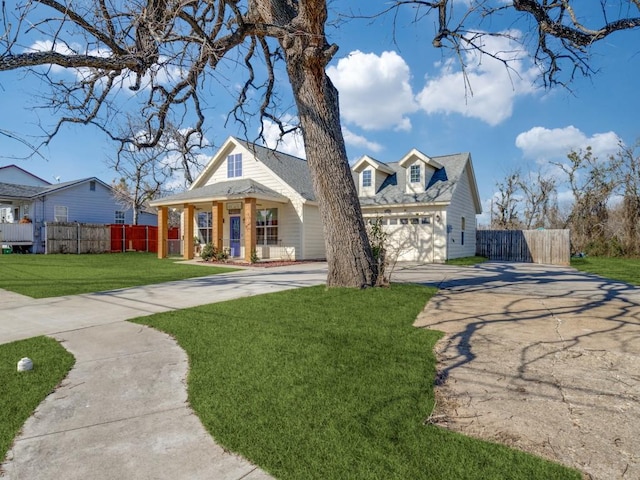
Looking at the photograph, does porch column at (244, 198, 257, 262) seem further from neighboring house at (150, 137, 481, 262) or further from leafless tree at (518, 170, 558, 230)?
leafless tree at (518, 170, 558, 230)

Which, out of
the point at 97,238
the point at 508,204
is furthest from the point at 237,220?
the point at 508,204

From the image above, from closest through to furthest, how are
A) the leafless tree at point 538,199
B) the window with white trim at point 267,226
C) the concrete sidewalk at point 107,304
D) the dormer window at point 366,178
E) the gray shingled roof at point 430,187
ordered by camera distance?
the concrete sidewalk at point 107,304 < the gray shingled roof at point 430,187 < the window with white trim at point 267,226 < the dormer window at point 366,178 < the leafless tree at point 538,199

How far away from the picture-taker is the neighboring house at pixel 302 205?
16.6 meters

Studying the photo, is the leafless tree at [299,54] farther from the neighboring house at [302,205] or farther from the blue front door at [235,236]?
the blue front door at [235,236]

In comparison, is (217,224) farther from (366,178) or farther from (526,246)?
(526,246)

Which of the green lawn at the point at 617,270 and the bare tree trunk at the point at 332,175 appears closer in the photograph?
the bare tree trunk at the point at 332,175

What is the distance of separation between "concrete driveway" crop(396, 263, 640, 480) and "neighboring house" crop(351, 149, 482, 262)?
1048 centimetres

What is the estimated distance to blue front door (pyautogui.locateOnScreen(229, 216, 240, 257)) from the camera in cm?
1858

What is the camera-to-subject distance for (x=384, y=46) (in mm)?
7145

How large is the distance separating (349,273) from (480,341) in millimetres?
3357

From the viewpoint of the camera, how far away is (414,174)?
59.8ft

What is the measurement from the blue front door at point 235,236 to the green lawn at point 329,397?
43.3ft

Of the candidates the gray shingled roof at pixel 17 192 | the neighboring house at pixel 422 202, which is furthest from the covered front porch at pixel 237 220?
the gray shingled roof at pixel 17 192

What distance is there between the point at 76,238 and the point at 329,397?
953 inches
